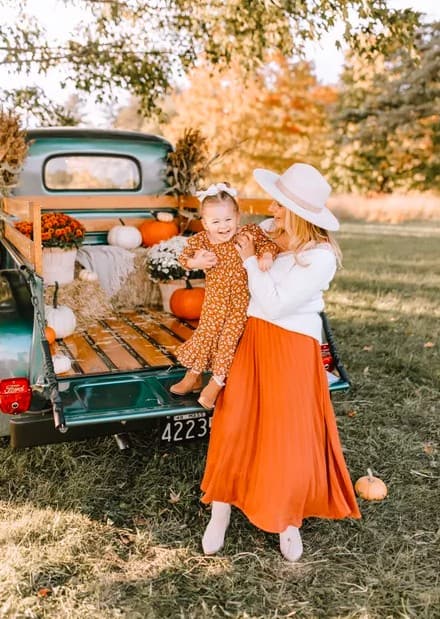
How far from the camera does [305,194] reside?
10.2 ft

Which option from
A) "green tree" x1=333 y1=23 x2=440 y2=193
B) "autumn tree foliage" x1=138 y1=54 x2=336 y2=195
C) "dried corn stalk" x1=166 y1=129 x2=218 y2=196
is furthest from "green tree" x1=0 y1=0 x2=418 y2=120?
"green tree" x1=333 y1=23 x2=440 y2=193

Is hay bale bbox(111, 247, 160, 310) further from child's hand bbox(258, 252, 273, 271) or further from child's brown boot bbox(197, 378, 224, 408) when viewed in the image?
child's hand bbox(258, 252, 273, 271)

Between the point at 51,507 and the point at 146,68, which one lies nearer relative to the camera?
the point at 51,507

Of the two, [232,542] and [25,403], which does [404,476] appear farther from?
[25,403]

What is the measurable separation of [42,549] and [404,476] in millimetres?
2320

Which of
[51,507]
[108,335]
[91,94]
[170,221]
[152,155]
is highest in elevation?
[91,94]

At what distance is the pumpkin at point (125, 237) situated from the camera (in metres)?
5.79

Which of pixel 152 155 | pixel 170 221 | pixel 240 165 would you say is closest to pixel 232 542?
pixel 170 221

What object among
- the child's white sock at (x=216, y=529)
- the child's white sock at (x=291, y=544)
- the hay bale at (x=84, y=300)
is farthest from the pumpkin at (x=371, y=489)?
the hay bale at (x=84, y=300)

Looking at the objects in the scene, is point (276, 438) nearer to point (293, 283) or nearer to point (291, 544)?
point (291, 544)

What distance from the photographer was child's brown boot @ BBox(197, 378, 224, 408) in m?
3.43

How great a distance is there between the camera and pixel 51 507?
151 inches

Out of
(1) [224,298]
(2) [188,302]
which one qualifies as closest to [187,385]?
(1) [224,298]

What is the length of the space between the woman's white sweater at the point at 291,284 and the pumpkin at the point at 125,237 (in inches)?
110
